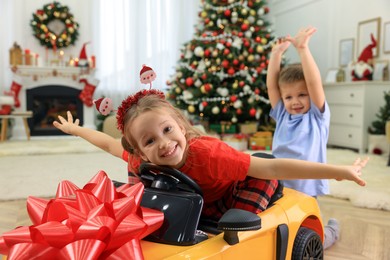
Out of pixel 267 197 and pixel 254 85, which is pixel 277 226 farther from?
pixel 254 85

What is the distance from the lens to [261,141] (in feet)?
18.4

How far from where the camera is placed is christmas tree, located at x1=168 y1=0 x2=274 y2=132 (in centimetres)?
573

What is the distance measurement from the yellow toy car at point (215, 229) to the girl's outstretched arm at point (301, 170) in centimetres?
15

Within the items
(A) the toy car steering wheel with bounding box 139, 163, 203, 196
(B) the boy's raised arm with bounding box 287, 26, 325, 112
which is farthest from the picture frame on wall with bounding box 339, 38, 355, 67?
(A) the toy car steering wheel with bounding box 139, 163, 203, 196

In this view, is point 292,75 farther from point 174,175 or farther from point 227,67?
point 227,67

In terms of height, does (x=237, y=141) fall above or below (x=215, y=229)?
below

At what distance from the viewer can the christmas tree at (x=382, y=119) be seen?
4992 millimetres

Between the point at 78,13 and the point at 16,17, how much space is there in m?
1.01

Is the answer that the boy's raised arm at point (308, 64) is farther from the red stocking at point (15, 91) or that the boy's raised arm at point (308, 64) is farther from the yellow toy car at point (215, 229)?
the red stocking at point (15, 91)

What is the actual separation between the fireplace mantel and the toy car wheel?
5.95m

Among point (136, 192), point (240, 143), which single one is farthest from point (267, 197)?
point (240, 143)

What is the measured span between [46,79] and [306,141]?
5.87 metres

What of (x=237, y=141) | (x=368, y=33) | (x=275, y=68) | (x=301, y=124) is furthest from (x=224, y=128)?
(x=301, y=124)

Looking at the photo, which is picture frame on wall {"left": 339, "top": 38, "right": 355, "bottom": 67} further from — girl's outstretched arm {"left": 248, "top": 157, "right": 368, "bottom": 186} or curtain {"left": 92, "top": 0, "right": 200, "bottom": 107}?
girl's outstretched arm {"left": 248, "top": 157, "right": 368, "bottom": 186}
